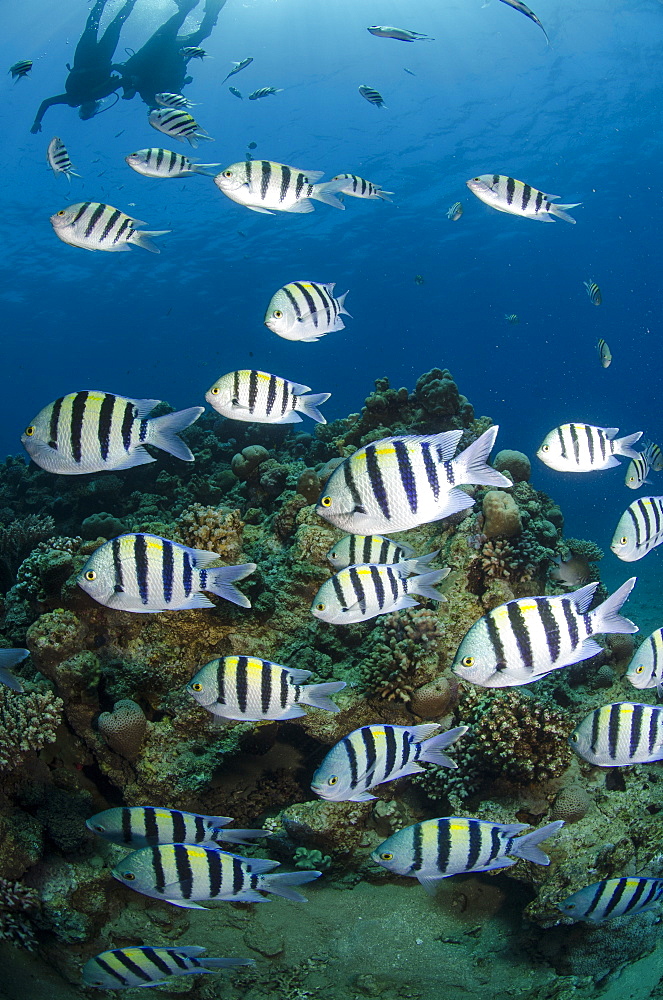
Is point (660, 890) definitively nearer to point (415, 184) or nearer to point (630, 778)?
point (630, 778)

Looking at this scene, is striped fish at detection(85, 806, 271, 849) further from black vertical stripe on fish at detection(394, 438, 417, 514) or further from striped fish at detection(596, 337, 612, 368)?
striped fish at detection(596, 337, 612, 368)

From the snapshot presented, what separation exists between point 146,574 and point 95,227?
2.94 metres

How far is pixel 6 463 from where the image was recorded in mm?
14656

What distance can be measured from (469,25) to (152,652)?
3667 centimetres

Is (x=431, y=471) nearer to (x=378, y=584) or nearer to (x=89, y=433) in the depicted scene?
(x=378, y=584)

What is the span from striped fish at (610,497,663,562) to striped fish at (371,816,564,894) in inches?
97.5

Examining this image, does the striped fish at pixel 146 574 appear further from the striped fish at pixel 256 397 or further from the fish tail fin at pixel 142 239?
the fish tail fin at pixel 142 239

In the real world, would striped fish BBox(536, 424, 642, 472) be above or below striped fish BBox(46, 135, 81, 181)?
below

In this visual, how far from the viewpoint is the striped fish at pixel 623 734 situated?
3.48 meters

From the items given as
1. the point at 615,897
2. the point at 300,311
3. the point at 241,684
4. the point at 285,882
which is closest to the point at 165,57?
the point at 300,311

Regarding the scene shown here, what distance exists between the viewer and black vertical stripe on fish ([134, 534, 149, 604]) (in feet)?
10.8

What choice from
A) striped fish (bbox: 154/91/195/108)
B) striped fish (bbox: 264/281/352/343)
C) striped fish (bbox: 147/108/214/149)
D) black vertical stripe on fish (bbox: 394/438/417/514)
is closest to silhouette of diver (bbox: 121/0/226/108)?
striped fish (bbox: 154/91/195/108)

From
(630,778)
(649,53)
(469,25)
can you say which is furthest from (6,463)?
(649,53)

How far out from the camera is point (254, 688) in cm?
343
